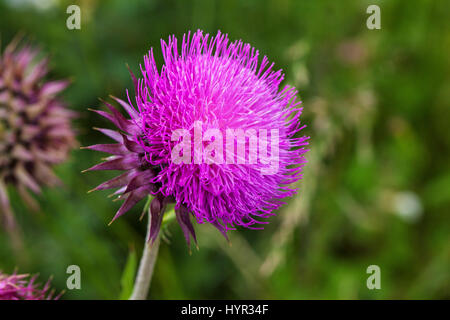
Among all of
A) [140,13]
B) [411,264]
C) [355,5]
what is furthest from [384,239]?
[140,13]

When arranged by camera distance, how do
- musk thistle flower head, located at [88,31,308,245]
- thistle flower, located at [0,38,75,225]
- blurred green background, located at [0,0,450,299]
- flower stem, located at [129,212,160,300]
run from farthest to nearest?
1. blurred green background, located at [0,0,450,299]
2. thistle flower, located at [0,38,75,225]
3. flower stem, located at [129,212,160,300]
4. musk thistle flower head, located at [88,31,308,245]

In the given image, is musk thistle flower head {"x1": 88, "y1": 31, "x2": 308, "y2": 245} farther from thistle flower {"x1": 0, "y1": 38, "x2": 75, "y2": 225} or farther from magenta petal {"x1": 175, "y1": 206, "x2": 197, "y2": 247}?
thistle flower {"x1": 0, "y1": 38, "x2": 75, "y2": 225}

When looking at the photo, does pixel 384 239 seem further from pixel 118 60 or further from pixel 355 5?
pixel 118 60

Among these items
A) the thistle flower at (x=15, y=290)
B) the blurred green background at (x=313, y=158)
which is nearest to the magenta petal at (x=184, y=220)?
the thistle flower at (x=15, y=290)

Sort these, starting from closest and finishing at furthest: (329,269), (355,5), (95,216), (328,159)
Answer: (95,216) < (329,269) < (328,159) < (355,5)

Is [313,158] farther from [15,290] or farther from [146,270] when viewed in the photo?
[15,290]

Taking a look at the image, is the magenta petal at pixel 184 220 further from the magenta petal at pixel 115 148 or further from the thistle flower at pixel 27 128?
the thistle flower at pixel 27 128

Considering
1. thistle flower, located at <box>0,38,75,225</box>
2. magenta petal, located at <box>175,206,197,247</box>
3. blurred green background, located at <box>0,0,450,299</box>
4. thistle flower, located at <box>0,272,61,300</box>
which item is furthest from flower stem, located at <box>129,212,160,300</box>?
blurred green background, located at <box>0,0,450,299</box>
